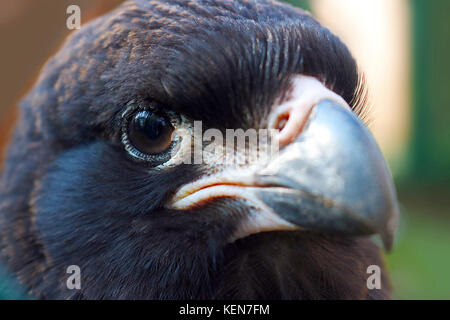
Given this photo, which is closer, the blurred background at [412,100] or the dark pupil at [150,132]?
the dark pupil at [150,132]

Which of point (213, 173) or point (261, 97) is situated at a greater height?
point (261, 97)

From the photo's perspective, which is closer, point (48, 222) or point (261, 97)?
point (261, 97)

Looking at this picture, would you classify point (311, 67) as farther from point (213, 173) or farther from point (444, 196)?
point (444, 196)

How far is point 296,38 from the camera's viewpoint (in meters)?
1.73

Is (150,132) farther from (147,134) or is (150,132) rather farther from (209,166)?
(209,166)

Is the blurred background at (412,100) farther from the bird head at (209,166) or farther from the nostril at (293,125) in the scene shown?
the nostril at (293,125)

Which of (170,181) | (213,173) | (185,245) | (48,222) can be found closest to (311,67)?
(213,173)

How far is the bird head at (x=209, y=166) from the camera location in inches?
59.2

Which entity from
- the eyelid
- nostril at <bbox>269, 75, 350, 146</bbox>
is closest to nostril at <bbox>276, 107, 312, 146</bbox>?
nostril at <bbox>269, 75, 350, 146</bbox>

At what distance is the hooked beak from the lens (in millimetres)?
1441

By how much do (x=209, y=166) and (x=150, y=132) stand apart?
0.74 feet

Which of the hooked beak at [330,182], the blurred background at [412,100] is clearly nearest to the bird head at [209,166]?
the hooked beak at [330,182]

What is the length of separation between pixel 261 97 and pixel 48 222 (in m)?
0.90

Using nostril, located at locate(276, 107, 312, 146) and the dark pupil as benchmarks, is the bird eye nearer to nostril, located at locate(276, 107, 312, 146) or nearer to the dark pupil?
the dark pupil
